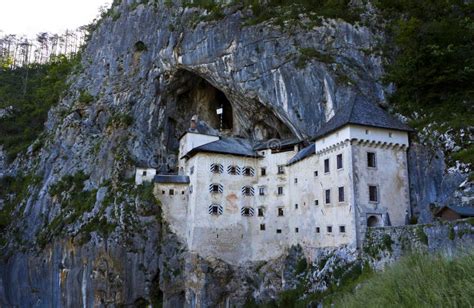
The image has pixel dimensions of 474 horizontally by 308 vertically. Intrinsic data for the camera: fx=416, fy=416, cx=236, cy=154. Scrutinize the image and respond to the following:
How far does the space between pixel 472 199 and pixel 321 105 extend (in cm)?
1505

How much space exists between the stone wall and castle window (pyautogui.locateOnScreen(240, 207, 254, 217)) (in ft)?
44.7

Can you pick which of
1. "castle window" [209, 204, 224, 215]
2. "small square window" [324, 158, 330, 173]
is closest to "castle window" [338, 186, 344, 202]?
"small square window" [324, 158, 330, 173]

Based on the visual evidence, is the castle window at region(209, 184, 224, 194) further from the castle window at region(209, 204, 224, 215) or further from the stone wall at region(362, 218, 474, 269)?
the stone wall at region(362, 218, 474, 269)

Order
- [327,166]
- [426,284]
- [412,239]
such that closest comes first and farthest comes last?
[426,284], [412,239], [327,166]

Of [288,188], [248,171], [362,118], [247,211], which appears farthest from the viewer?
[248,171]

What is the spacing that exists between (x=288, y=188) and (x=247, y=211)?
14.9ft

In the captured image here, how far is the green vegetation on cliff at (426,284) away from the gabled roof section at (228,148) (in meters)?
29.5

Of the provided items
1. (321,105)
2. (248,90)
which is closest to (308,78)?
(321,105)

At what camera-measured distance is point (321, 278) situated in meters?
30.7

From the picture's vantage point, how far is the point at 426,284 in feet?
31.3

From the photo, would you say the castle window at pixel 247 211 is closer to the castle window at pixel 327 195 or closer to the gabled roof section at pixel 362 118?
the castle window at pixel 327 195

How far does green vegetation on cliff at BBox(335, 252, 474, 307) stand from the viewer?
8.95 meters

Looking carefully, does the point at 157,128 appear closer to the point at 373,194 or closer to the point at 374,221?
the point at 373,194

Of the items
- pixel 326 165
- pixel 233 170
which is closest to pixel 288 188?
pixel 233 170
